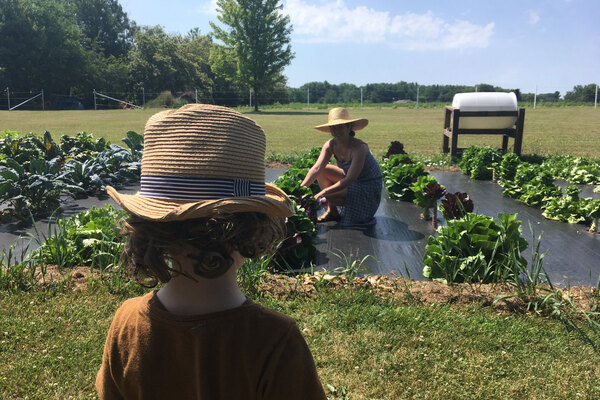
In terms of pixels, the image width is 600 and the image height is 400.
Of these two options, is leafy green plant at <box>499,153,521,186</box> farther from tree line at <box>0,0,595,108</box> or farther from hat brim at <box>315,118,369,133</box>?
tree line at <box>0,0,595,108</box>

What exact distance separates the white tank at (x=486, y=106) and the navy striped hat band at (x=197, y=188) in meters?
11.0

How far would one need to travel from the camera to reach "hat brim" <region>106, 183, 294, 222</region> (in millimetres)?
1147

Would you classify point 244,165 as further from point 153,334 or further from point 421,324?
point 421,324

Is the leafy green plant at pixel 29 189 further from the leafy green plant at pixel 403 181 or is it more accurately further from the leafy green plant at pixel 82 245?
the leafy green plant at pixel 403 181

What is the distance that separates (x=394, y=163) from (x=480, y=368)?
18.4 ft

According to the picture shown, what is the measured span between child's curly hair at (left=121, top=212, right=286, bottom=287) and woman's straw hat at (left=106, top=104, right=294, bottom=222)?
5 centimetres

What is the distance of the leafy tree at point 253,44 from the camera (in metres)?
48.2

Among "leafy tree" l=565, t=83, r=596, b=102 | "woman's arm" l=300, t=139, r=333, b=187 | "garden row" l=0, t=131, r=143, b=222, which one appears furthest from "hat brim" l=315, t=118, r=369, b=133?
"leafy tree" l=565, t=83, r=596, b=102

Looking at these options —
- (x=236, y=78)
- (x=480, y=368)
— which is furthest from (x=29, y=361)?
(x=236, y=78)

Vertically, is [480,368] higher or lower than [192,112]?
lower

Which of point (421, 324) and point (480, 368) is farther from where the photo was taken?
point (421, 324)

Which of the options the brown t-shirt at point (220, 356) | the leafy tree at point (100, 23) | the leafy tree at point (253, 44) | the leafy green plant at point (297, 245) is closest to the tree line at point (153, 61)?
the leafy tree at point (253, 44)

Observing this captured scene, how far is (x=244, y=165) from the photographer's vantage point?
1246 mm

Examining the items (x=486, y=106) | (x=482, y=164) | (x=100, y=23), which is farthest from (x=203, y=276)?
(x=100, y=23)
